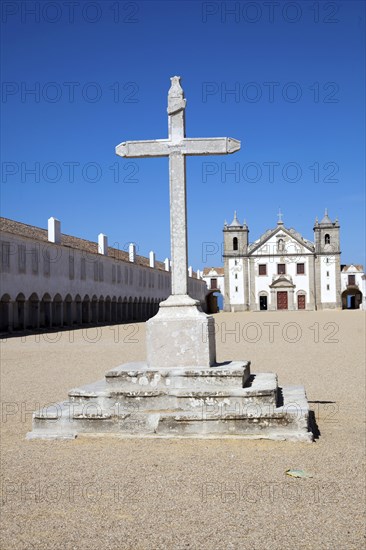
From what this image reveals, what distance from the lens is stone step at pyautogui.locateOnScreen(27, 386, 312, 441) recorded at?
235 inches

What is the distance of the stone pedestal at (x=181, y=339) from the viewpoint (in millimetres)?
6930

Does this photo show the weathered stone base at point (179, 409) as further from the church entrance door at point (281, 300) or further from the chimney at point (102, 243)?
the church entrance door at point (281, 300)

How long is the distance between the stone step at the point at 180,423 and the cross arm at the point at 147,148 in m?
3.17

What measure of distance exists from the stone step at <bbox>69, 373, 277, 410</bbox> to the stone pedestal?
0.41 m

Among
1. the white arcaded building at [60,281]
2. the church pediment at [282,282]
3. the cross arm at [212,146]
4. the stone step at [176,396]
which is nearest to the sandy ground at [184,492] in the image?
the stone step at [176,396]

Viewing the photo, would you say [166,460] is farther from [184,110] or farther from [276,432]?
[184,110]

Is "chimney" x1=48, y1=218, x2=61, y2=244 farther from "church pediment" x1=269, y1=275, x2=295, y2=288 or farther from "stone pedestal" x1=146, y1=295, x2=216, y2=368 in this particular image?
"church pediment" x1=269, y1=275, x2=295, y2=288

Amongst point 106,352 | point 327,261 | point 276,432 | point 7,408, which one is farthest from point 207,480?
point 327,261

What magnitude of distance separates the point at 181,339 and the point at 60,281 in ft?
88.6

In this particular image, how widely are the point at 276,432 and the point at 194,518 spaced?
7.38ft

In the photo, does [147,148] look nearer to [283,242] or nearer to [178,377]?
[178,377]

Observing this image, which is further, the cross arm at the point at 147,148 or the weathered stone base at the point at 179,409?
the cross arm at the point at 147,148

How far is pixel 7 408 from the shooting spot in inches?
316

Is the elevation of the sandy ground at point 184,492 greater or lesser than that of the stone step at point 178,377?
lesser
